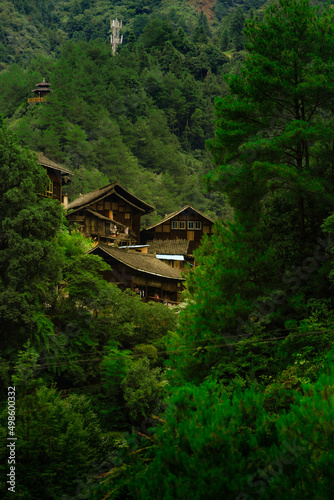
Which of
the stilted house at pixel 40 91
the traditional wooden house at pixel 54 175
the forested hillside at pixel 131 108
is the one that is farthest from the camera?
the stilted house at pixel 40 91

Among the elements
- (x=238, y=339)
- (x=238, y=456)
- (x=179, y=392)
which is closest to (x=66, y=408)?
(x=238, y=339)

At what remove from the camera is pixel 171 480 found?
386 inches

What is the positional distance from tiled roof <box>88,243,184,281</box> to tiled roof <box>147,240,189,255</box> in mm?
9170

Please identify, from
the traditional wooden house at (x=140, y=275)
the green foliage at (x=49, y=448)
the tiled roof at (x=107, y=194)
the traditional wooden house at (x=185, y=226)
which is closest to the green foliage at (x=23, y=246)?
the green foliage at (x=49, y=448)

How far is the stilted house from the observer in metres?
85.7

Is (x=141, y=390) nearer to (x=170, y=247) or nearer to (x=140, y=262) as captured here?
(x=140, y=262)

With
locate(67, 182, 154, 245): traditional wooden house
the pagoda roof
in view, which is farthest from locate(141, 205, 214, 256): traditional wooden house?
the pagoda roof

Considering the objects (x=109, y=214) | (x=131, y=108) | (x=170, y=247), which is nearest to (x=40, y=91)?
(x=131, y=108)

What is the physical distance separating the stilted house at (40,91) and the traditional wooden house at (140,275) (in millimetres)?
54332

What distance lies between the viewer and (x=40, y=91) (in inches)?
3447

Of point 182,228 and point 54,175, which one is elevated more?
point 54,175

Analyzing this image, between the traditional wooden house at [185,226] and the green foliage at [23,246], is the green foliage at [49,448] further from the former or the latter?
the traditional wooden house at [185,226]

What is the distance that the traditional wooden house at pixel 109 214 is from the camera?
4694cm

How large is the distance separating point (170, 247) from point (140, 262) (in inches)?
516
